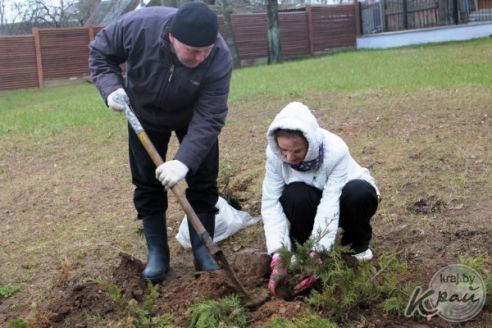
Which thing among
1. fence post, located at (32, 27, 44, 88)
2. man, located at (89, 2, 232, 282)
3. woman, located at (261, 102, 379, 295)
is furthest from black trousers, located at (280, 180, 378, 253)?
fence post, located at (32, 27, 44, 88)

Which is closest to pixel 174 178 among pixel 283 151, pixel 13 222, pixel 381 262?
pixel 283 151

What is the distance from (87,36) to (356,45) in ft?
34.9

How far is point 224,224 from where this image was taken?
4.23 m

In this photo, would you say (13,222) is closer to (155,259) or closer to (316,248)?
(155,259)

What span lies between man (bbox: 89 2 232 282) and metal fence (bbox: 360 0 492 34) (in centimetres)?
2027

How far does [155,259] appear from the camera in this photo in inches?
142

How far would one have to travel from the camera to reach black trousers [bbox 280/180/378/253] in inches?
126

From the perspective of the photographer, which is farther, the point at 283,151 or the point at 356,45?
the point at 356,45

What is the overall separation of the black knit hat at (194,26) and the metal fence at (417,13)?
20.5 m

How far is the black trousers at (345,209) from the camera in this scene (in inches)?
126

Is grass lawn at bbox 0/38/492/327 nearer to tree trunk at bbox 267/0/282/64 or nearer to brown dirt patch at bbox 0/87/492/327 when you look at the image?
brown dirt patch at bbox 0/87/492/327

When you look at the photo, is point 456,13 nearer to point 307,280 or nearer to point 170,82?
point 170,82

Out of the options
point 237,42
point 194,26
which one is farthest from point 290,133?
point 237,42
